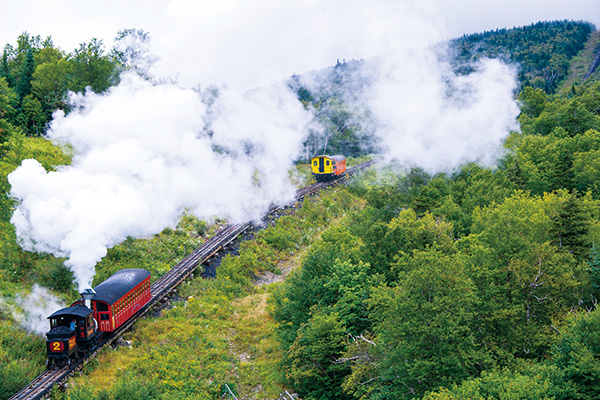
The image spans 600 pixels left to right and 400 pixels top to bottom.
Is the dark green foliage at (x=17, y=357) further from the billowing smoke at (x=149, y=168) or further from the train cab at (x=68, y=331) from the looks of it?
the billowing smoke at (x=149, y=168)

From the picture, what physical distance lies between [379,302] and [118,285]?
13562 millimetres

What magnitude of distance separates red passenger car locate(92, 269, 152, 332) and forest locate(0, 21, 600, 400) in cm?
129

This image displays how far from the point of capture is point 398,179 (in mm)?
47188

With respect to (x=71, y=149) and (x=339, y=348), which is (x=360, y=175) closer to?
(x=71, y=149)

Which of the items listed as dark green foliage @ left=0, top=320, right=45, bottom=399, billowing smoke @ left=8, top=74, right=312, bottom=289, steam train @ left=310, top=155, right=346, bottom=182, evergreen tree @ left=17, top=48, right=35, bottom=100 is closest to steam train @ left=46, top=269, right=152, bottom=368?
dark green foliage @ left=0, top=320, right=45, bottom=399

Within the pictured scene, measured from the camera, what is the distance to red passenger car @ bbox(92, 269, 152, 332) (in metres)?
21.9

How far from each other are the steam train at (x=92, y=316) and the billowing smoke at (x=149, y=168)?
1320 mm

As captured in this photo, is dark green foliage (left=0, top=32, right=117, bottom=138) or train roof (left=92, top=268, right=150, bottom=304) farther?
dark green foliage (left=0, top=32, right=117, bottom=138)

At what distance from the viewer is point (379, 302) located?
64.4 feet

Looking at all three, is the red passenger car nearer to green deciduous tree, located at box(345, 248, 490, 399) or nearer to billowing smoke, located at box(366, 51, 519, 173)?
green deciduous tree, located at box(345, 248, 490, 399)

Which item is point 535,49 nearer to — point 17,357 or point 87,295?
point 87,295

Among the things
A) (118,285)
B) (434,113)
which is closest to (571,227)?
(118,285)

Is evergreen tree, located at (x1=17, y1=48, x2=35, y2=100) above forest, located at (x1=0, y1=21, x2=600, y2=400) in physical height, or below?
above

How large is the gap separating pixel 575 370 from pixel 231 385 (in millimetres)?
14605
